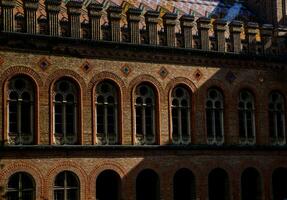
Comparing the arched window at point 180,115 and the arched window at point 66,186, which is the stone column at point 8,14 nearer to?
the arched window at point 66,186

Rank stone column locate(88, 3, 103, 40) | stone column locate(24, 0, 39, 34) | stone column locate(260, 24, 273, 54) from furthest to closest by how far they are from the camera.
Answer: stone column locate(260, 24, 273, 54)
stone column locate(88, 3, 103, 40)
stone column locate(24, 0, 39, 34)

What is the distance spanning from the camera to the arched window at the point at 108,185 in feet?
81.3

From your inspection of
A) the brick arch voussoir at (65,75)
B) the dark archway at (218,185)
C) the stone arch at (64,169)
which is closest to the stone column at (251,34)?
the dark archway at (218,185)

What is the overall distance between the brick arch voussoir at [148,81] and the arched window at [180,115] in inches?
27.4

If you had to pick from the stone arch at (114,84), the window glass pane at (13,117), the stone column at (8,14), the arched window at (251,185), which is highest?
the stone column at (8,14)

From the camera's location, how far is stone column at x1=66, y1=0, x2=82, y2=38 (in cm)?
2453

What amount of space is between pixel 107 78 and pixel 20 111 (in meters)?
4.04

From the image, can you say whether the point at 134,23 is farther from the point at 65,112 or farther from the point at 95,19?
the point at 65,112

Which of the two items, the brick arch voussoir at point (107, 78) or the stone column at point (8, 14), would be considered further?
the brick arch voussoir at point (107, 78)

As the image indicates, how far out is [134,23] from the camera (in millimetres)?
25891

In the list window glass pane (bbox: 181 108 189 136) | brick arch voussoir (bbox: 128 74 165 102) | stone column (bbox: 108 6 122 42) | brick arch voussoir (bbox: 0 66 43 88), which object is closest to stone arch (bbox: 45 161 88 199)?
brick arch voussoir (bbox: 0 66 43 88)

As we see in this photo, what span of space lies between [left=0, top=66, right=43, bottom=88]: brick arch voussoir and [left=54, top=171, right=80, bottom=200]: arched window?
384cm

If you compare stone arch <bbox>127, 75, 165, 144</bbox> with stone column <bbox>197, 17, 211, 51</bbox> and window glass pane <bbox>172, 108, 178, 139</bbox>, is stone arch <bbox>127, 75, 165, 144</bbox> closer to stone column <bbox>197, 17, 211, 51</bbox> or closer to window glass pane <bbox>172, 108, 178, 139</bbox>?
window glass pane <bbox>172, 108, 178, 139</bbox>

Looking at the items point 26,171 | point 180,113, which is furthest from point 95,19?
point 26,171
